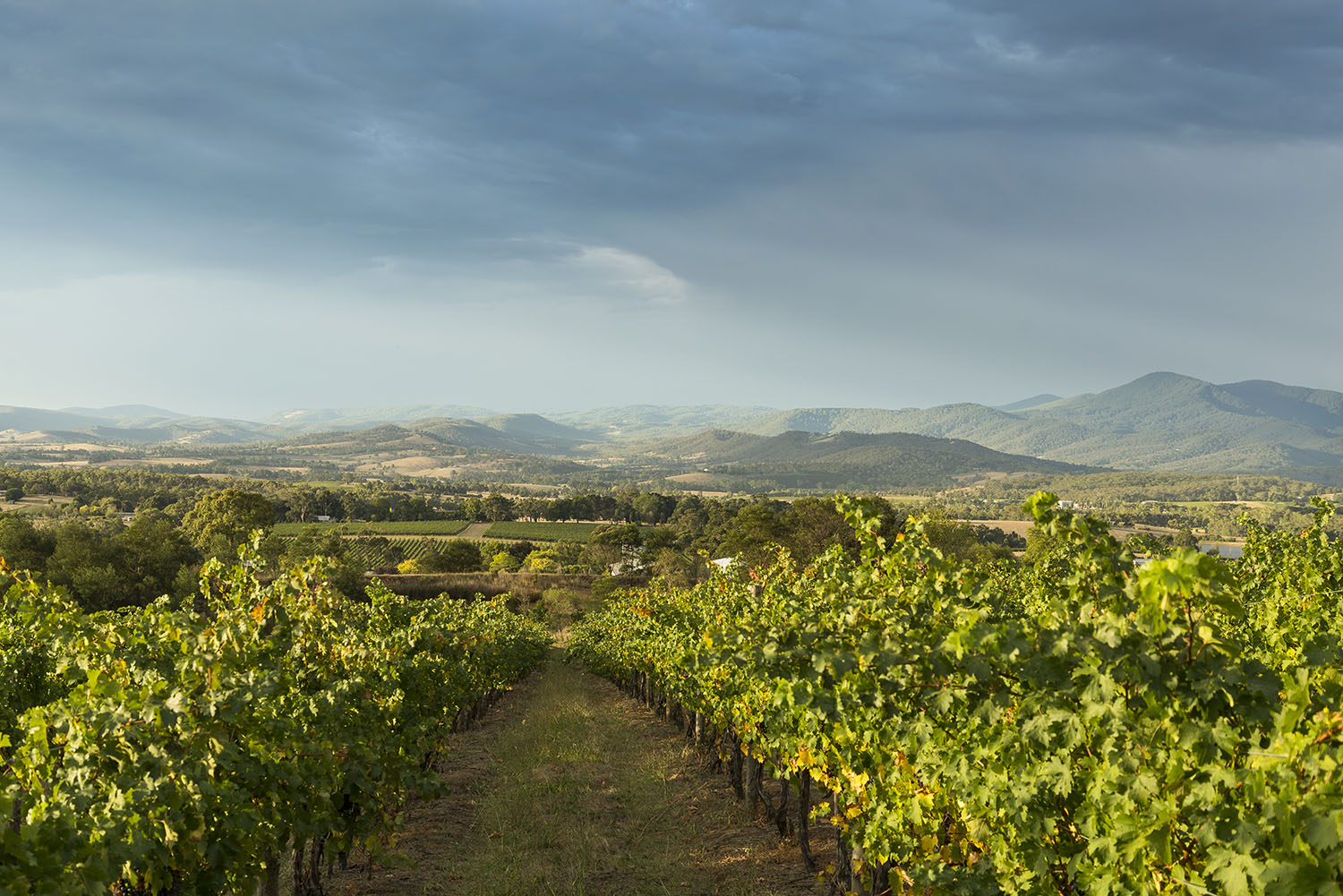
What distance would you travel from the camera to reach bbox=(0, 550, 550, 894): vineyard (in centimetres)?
412

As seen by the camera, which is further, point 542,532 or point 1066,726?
point 542,532

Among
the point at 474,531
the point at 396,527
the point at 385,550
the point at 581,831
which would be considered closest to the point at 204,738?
the point at 581,831

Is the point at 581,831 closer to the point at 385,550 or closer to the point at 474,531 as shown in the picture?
the point at 385,550

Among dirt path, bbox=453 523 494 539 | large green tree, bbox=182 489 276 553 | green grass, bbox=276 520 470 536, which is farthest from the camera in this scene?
dirt path, bbox=453 523 494 539

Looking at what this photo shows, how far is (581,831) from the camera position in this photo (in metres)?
11.1

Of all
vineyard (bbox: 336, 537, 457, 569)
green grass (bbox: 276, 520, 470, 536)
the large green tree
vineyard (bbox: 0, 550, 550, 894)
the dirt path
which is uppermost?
vineyard (bbox: 0, 550, 550, 894)

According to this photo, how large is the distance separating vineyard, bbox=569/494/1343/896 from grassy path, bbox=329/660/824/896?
240 cm

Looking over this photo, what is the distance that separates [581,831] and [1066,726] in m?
9.02

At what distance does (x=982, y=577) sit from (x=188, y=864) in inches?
260

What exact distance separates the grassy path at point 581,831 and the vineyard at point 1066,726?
7.86ft

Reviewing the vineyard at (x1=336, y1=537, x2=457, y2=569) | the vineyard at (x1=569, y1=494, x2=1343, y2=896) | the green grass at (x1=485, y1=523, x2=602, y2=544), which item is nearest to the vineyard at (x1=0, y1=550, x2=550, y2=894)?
the vineyard at (x1=569, y1=494, x2=1343, y2=896)

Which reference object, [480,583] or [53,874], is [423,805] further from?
[480,583]

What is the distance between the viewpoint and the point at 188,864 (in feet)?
16.5

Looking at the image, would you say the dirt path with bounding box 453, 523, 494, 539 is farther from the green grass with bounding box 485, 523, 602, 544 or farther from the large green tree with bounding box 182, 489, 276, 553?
the large green tree with bounding box 182, 489, 276, 553
